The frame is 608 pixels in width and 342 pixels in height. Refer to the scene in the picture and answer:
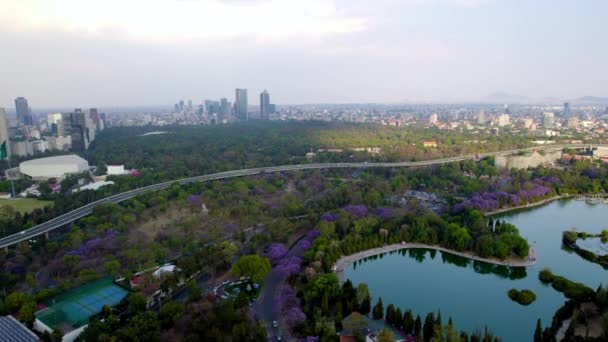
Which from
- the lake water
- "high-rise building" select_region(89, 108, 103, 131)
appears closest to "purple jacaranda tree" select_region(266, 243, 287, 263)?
the lake water

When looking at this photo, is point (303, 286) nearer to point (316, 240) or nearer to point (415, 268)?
point (316, 240)

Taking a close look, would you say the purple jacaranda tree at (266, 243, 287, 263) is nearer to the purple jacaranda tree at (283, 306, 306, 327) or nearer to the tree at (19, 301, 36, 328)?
the purple jacaranda tree at (283, 306, 306, 327)

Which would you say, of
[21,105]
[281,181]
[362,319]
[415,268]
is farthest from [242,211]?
[21,105]

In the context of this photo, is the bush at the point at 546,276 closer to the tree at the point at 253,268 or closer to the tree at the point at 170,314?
the tree at the point at 253,268

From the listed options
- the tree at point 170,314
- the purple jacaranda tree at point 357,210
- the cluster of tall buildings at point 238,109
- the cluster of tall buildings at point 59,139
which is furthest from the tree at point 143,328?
the cluster of tall buildings at point 238,109

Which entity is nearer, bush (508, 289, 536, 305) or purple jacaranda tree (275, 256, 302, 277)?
bush (508, 289, 536, 305)
